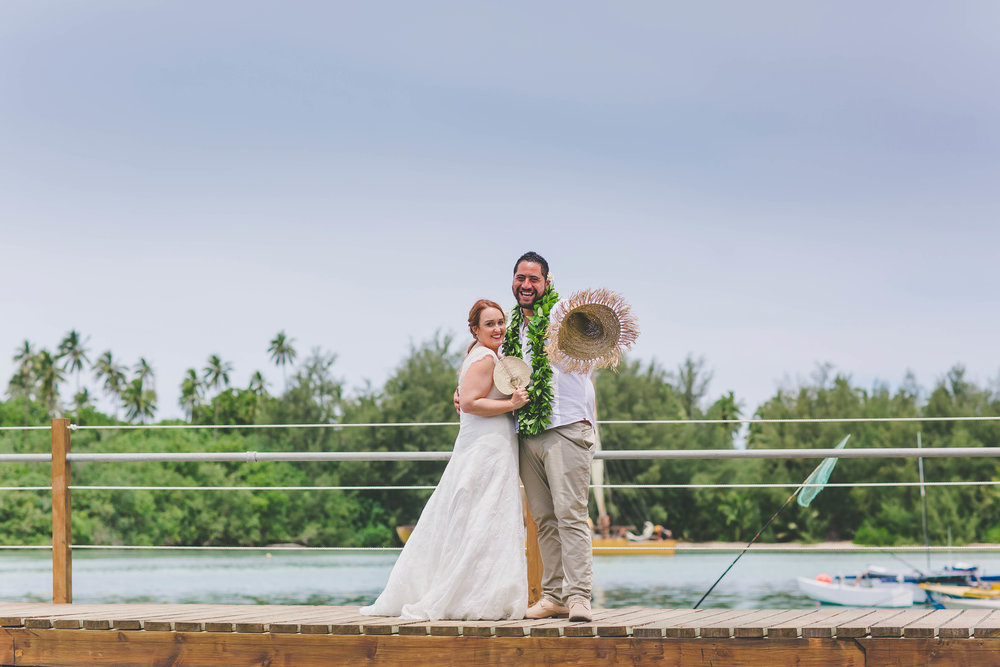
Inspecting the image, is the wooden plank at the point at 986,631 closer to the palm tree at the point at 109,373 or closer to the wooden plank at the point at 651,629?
the wooden plank at the point at 651,629

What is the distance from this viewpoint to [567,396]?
467 cm

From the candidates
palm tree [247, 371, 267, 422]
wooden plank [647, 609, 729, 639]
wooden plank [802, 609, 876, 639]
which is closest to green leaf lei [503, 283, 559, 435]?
wooden plank [647, 609, 729, 639]

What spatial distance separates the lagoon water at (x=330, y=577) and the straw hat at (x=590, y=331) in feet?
49.2

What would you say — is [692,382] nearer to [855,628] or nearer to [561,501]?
[561,501]

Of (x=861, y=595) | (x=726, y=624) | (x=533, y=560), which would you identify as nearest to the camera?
(x=726, y=624)

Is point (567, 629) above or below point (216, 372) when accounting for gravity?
below

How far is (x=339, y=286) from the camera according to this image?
58.5m

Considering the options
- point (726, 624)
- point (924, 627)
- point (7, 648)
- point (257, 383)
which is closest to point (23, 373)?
point (257, 383)

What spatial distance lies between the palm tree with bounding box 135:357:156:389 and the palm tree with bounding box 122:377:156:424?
0.44 meters

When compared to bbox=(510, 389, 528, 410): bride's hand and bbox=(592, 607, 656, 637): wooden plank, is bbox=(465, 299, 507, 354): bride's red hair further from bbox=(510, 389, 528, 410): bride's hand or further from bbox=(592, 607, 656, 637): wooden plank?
bbox=(592, 607, 656, 637): wooden plank

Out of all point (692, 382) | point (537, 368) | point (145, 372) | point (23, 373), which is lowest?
point (537, 368)

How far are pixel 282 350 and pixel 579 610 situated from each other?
74035 millimetres

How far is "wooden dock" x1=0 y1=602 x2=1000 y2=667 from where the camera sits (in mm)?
4066

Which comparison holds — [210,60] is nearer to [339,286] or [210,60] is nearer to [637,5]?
[339,286]
